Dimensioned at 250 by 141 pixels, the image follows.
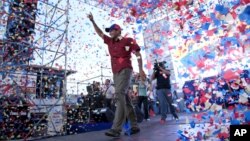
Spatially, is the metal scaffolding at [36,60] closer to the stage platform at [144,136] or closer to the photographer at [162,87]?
the stage platform at [144,136]

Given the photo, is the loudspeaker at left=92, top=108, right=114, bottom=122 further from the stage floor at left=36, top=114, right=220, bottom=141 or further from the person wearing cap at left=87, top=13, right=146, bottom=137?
the person wearing cap at left=87, top=13, right=146, bottom=137

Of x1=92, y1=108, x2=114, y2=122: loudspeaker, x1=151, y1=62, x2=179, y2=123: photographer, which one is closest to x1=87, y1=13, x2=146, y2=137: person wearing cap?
x1=151, y1=62, x2=179, y2=123: photographer

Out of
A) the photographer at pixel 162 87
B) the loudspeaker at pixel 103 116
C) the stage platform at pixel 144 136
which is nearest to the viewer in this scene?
the stage platform at pixel 144 136

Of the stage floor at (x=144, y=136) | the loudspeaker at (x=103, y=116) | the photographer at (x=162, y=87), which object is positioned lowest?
the stage floor at (x=144, y=136)

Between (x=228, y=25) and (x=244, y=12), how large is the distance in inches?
9.0

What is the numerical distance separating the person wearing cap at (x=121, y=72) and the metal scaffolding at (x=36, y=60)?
1473 millimetres

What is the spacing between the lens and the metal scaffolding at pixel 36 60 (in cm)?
398

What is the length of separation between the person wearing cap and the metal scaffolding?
1.47 meters

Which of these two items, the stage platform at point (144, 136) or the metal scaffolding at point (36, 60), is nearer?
the stage platform at point (144, 136)

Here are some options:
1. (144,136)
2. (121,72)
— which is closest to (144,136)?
(144,136)

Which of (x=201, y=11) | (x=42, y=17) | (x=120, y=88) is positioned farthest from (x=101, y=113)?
(x=201, y=11)

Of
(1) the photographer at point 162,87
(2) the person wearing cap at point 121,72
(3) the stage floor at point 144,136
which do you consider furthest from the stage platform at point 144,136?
(1) the photographer at point 162,87

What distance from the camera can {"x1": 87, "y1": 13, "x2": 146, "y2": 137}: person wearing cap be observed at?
301 cm

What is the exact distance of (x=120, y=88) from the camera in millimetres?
3023
